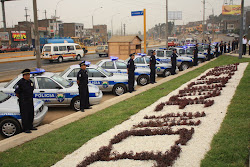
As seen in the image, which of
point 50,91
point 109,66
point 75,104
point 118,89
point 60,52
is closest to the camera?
point 50,91

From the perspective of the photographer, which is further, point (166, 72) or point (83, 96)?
point (166, 72)

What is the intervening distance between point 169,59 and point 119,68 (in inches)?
248

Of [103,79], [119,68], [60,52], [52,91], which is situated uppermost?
[60,52]

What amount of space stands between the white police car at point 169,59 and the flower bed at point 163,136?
10.4m

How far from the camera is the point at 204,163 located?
4.23 meters

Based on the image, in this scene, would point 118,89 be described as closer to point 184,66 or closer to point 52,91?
point 52,91

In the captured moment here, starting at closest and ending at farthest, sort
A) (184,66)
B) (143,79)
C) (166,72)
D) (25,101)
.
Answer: (25,101)
(143,79)
(166,72)
(184,66)

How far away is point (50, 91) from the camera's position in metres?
9.43

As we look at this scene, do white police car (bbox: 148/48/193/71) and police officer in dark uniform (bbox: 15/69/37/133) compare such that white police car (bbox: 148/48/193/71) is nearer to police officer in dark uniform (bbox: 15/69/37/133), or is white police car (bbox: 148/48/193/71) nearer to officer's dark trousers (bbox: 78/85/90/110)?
officer's dark trousers (bbox: 78/85/90/110)

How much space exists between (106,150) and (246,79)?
338 inches

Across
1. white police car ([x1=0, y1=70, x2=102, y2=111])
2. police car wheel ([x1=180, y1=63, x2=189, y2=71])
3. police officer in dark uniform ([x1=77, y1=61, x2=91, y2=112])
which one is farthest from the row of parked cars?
police car wheel ([x1=180, y1=63, x2=189, y2=71])

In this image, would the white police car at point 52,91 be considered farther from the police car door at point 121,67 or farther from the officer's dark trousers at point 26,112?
the police car door at point 121,67

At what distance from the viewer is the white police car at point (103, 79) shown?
11500mm

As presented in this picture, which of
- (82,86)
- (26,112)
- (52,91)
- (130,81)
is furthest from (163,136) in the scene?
(130,81)
